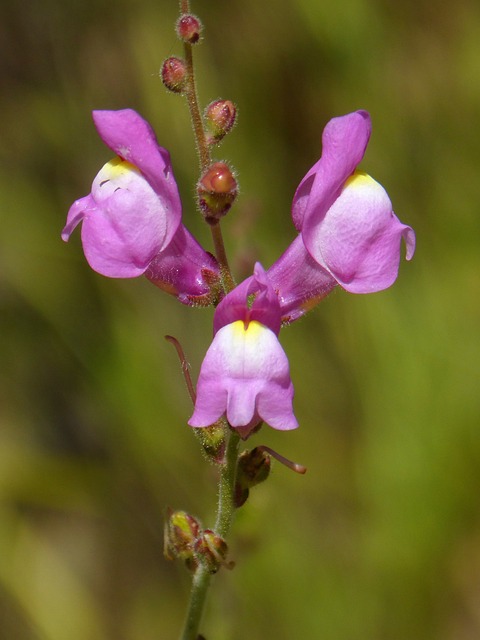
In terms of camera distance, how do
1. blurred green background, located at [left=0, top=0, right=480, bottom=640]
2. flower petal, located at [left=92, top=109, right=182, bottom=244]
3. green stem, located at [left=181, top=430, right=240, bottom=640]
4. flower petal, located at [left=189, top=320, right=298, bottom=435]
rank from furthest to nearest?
blurred green background, located at [left=0, top=0, right=480, bottom=640] → green stem, located at [left=181, top=430, right=240, bottom=640] → flower petal, located at [left=92, top=109, right=182, bottom=244] → flower petal, located at [left=189, top=320, right=298, bottom=435]

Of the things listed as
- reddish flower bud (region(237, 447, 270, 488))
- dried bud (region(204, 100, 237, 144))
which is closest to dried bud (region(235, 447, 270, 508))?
→ reddish flower bud (region(237, 447, 270, 488))

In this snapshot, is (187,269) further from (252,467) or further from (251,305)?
(252,467)

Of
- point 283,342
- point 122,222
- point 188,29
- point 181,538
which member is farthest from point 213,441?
point 283,342

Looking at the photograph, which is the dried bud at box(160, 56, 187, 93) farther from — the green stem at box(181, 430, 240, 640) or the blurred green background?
the blurred green background

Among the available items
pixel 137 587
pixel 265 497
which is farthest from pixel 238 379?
pixel 137 587

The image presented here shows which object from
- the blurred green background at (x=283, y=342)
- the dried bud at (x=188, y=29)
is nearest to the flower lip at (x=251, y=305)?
the dried bud at (x=188, y=29)

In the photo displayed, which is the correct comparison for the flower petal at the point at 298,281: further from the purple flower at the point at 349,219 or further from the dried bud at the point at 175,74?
the dried bud at the point at 175,74
